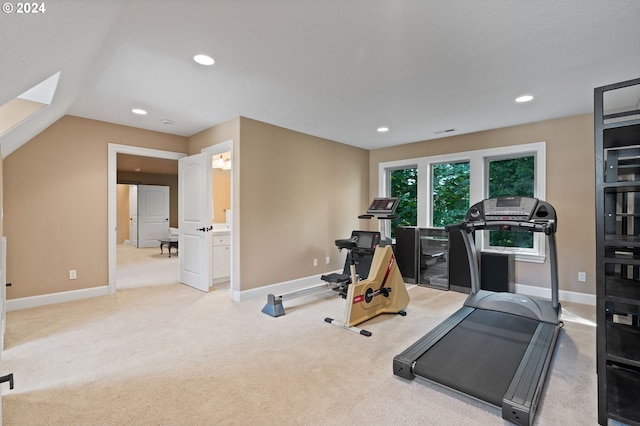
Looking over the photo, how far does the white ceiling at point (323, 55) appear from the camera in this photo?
175 centimetres

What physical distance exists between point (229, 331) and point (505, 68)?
11.3ft

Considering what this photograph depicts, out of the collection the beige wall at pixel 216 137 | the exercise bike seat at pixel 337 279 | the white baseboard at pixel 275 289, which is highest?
the beige wall at pixel 216 137

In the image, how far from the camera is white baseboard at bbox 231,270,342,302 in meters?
3.94

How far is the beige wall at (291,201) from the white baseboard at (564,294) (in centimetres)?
278

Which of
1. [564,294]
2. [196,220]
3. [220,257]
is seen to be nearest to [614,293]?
[564,294]

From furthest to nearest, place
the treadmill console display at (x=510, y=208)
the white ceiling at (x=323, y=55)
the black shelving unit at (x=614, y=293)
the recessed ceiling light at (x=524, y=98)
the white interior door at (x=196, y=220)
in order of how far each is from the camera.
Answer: the white interior door at (x=196, y=220) → the recessed ceiling light at (x=524, y=98) → the treadmill console display at (x=510, y=208) → the white ceiling at (x=323, y=55) → the black shelving unit at (x=614, y=293)

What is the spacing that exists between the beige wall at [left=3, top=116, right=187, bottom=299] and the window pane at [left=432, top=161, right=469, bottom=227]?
494cm

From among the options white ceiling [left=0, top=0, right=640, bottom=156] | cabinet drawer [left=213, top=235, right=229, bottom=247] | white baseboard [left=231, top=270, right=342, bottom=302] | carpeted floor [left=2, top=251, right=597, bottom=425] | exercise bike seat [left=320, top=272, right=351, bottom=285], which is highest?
white ceiling [left=0, top=0, right=640, bottom=156]

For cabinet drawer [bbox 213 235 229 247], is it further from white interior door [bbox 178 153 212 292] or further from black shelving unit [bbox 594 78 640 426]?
black shelving unit [bbox 594 78 640 426]

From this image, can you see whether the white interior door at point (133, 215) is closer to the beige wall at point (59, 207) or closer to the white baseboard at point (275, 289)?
the beige wall at point (59, 207)

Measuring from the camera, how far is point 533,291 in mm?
4129

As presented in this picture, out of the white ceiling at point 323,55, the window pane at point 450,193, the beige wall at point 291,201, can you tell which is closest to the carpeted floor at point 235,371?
the beige wall at point 291,201

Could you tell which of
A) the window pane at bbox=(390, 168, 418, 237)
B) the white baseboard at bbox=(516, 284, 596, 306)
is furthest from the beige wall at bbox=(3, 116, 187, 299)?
the white baseboard at bbox=(516, 284, 596, 306)

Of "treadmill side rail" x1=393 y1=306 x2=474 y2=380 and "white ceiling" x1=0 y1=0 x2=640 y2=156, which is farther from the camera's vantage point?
"treadmill side rail" x1=393 y1=306 x2=474 y2=380
